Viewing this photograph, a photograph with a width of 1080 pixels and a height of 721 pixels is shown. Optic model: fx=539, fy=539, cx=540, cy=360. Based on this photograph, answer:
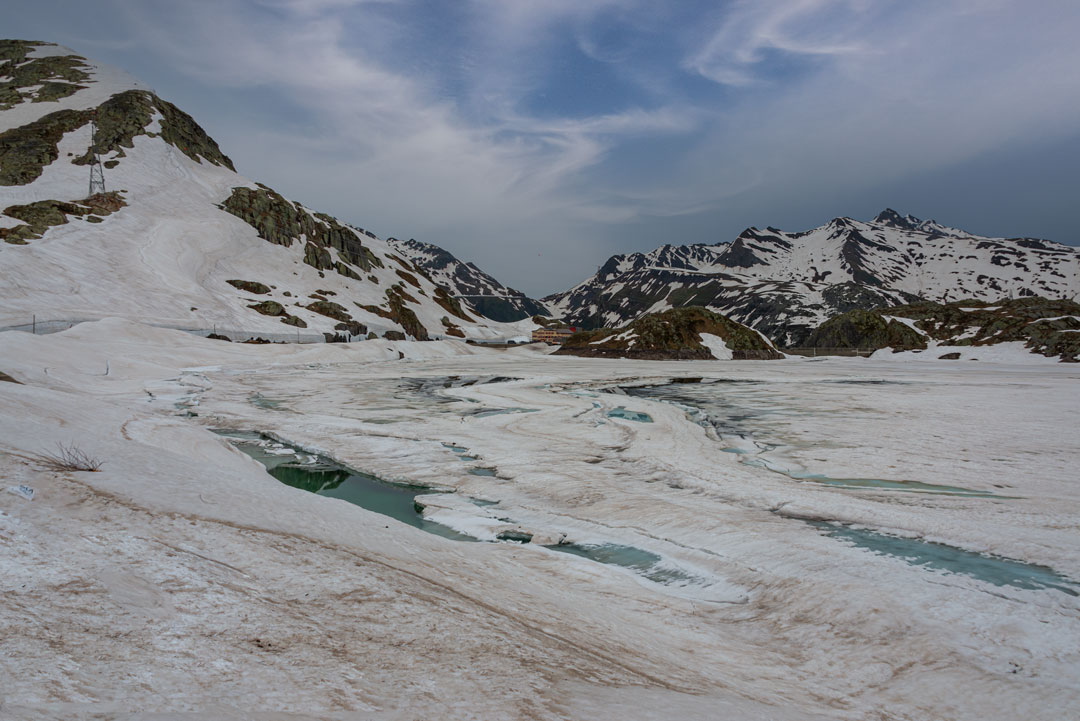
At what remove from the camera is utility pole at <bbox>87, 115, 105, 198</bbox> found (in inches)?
2867

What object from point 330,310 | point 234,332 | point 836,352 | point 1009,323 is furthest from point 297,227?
point 1009,323

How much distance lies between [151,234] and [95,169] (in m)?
20.8

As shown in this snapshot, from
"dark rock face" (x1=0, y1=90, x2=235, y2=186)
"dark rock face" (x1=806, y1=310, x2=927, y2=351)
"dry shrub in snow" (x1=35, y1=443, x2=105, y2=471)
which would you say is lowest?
"dry shrub in snow" (x1=35, y1=443, x2=105, y2=471)

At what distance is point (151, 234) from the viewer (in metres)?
68.8

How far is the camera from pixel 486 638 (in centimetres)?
392

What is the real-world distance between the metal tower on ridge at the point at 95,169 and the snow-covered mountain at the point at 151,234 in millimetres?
929

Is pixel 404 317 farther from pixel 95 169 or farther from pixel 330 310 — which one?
pixel 95 169

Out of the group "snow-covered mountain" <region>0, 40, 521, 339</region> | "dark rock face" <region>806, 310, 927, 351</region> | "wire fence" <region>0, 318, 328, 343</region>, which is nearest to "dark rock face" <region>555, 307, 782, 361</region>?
"dark rock face" <region>806, 310, 927, 351</region>

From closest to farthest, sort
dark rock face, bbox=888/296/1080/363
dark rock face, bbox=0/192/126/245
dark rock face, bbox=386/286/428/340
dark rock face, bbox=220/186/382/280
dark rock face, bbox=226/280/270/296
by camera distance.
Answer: dark rock face, bbox=0/192/126/245, dark rock face, bbox=888/296/1080/363, dark rock face, bbox=226/280/270/296, dark rock face, bbox=220/186/382/280, dark rock face, bbox=386/286/428/340

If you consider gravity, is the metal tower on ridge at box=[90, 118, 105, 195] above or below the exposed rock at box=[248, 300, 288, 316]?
above

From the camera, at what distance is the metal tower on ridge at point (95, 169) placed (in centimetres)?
7281

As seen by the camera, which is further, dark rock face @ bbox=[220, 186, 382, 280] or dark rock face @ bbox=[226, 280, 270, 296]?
dark rock face @ bbox=[220, 186, 382, 280]

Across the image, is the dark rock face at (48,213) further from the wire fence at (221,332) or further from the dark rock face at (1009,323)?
the dark rock face at (1009,323)

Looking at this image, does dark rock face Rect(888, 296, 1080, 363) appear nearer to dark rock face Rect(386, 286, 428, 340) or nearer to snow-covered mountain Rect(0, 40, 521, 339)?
dark rock face Rect(386, 286, 428, 340)
